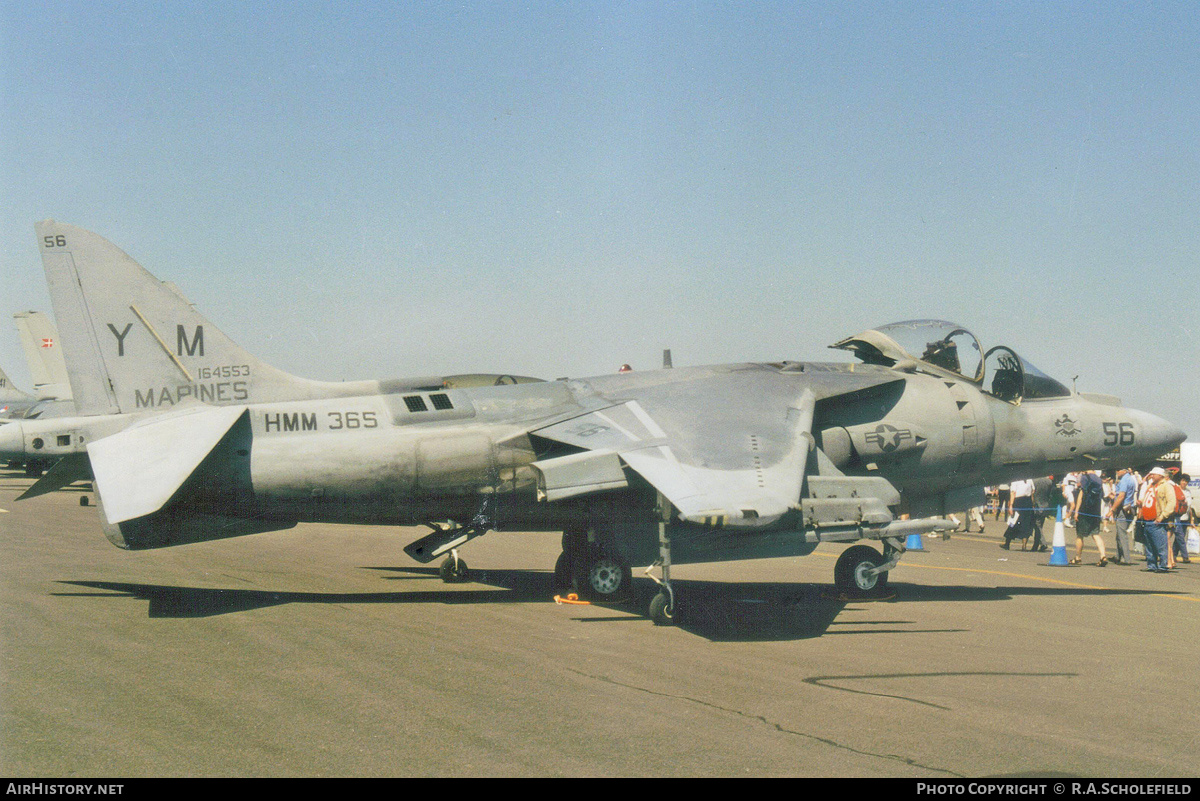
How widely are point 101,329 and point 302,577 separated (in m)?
4.58

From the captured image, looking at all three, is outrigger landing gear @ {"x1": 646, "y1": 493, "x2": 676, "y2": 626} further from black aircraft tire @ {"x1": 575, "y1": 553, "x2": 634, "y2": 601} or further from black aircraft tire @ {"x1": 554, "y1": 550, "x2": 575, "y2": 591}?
black aircraft tire @ {"x1": 554, "y1": 550, "x2": 575, "y2": 591}

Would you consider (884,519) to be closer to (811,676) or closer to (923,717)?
(811,676)

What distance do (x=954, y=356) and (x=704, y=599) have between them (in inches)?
214

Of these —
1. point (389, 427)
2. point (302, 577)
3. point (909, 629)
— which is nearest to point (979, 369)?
point (909, 629)

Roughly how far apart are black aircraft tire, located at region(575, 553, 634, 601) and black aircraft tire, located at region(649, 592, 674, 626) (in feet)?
4.67

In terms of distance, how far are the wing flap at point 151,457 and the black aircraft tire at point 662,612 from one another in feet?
18.0

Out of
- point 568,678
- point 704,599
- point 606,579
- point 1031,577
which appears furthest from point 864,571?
point 568,678

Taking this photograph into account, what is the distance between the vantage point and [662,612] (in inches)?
427

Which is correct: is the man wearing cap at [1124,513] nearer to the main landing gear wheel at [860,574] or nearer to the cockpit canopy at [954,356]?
the cockpit canopy at [954,356]

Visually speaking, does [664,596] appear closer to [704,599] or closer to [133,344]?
[704,599]

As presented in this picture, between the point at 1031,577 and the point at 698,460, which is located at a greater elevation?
the point at 698,460

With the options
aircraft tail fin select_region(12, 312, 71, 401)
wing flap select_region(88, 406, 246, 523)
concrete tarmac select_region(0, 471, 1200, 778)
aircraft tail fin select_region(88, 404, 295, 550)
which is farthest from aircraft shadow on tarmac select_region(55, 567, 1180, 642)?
aircraft tail fin select_region(12, 312, 71, 401)

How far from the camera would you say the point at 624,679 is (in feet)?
26.3

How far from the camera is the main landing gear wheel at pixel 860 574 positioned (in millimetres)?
13125
